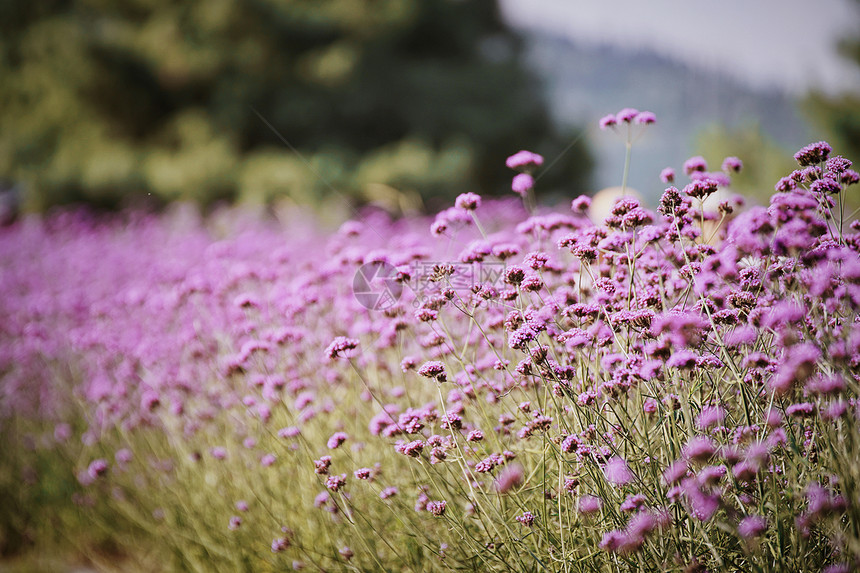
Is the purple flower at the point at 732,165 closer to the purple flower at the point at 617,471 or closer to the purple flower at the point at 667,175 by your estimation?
the purple flower at the point at 667,175

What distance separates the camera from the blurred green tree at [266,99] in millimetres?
12172

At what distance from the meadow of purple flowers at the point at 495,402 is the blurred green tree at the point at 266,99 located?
8280 mm

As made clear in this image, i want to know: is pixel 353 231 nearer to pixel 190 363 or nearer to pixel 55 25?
pixel 190 363

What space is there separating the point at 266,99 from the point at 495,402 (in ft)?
41.2

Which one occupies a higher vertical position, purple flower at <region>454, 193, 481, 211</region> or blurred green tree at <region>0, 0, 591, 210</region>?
purple flower at <region>454, 193, 481, 211</region>

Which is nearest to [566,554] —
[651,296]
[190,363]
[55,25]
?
[651,296]

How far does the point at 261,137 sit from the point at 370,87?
307 centimetres

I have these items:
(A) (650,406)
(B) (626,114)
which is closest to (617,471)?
(A) (650,406)

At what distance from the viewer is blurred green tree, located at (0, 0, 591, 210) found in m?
12.2

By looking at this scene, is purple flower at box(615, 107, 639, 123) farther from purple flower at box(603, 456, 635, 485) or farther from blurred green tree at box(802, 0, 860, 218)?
blurred green tree at box(802, 0, 860, 218)

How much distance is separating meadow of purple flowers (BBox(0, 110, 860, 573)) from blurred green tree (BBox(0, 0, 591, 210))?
828cm

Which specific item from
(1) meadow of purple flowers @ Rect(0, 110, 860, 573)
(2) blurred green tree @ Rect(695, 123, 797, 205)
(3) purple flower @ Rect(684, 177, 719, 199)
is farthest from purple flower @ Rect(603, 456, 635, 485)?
(2) blurred green tree @ Rect(695, 123, 797, 205)

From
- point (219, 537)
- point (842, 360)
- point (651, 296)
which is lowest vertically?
point (219, 537)

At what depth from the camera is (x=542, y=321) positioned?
63.5 inches
